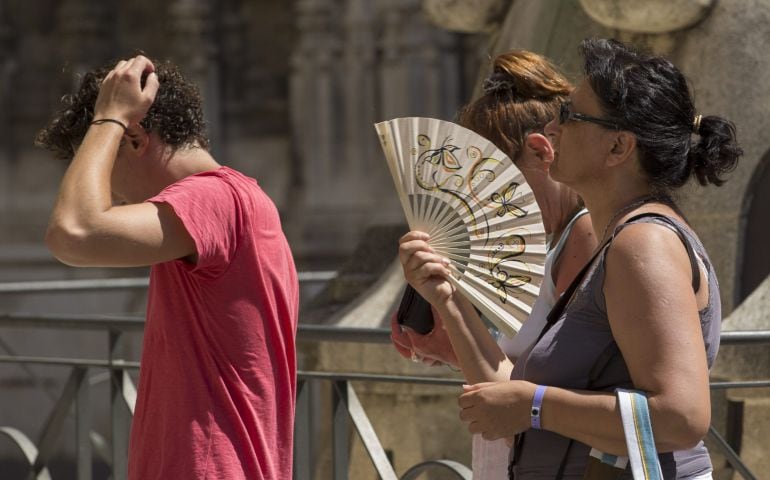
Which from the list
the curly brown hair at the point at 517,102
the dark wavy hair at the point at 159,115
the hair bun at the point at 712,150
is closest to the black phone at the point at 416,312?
the curly brown hair at the point at 517,102

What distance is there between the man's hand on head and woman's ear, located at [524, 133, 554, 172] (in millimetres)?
604

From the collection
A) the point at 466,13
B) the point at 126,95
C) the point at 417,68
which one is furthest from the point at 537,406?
the point at 417,68

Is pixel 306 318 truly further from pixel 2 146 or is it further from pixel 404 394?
pixel 2 146

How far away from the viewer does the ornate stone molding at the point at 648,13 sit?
400cm

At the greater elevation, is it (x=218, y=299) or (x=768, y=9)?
(x=768, y=9)

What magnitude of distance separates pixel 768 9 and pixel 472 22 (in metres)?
1.10

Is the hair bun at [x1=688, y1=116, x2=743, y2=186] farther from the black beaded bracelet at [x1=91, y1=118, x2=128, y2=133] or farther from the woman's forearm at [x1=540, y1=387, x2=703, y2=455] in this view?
the black beaded bracelet at [x1=91, y1=118, x2=128, y2=133]

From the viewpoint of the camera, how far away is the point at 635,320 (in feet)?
5.80

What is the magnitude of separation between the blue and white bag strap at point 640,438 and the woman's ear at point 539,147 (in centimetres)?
63

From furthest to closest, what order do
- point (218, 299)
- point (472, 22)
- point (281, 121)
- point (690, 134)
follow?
point (281, 121) → point (472, 22) → point (218, 299) → point (690, 134)

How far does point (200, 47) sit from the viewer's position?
1359 cm

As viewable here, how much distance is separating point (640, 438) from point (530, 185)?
2.27ft

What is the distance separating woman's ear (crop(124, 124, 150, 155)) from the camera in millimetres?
2242

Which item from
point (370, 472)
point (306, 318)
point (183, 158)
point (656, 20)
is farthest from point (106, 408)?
point (183, 158)
